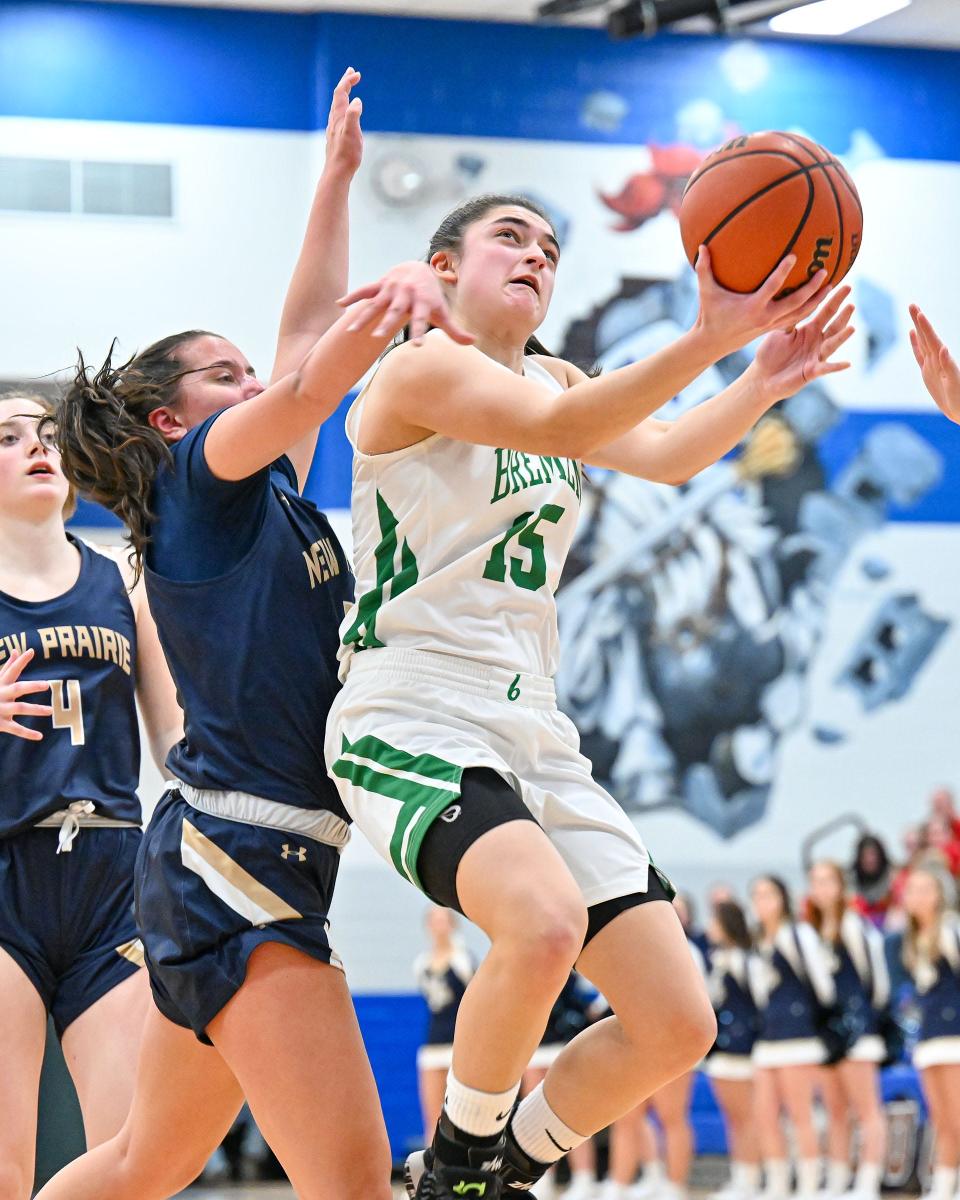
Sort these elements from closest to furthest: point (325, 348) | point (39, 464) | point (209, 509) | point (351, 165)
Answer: point (325, 348) < point (209, 509) < point (351, 165) < point (39, 464)

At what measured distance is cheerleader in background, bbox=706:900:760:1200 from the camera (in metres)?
10.8

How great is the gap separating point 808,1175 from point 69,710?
7.51 meters

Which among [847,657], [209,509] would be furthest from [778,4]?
[209,509]

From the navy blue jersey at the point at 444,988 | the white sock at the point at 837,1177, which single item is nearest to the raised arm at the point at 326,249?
the navy blue jersey at the point at 444,988

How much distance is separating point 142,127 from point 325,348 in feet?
32.3

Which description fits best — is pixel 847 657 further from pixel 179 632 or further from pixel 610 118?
pixel 179 632

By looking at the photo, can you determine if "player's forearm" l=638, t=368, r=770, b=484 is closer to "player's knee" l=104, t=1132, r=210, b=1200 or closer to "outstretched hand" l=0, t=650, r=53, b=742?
"outstretched hand" l=0, t=650, r=53, b=742

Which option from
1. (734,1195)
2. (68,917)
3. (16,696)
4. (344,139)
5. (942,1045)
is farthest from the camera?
(734,1195)

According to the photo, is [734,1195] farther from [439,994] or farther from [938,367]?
[938,367]

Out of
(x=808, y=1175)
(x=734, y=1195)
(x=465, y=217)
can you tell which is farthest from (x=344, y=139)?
(x=734, y=1195)

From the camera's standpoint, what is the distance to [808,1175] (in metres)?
10.5

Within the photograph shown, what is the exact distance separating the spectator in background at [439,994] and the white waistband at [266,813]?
7468mm

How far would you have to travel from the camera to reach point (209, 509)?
355 centimetres

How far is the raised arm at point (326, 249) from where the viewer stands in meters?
4.05
